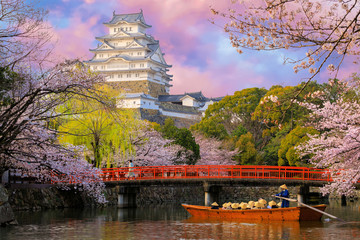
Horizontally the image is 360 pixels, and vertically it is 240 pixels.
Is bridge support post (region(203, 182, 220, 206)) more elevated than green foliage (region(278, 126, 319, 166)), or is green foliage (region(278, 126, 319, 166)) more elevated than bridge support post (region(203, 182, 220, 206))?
green foliage (region(278, 126, 319, 166))

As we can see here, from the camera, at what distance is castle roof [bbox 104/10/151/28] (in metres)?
73.8

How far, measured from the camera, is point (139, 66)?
70.4 metres

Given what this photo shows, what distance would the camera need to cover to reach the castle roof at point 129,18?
73.8 metres

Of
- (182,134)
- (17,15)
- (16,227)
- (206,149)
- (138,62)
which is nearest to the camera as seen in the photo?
(17,15)

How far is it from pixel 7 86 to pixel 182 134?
2492 centimetres

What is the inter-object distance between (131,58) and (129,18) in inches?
332

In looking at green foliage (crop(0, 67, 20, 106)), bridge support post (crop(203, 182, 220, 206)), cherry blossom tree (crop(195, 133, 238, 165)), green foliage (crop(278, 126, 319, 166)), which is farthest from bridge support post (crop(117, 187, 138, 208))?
green foliage (crop(0, 67, 20, 106))

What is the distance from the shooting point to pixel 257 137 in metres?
50.1

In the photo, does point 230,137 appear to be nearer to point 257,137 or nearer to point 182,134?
point 257,137

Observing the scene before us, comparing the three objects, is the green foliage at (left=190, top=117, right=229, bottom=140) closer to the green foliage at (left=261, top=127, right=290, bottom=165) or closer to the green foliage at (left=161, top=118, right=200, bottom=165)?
the green foliage at (left=261, top=127, right=290, bottom=165)

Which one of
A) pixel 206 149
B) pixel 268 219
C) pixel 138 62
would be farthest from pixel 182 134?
pixel 138 62

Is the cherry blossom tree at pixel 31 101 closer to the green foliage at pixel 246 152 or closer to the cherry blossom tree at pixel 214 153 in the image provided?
the cherry blossom tree at pixel 214 153

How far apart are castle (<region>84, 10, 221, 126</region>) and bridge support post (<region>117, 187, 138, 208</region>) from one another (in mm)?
33425

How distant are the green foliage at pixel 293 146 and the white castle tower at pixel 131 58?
32.2 metres
